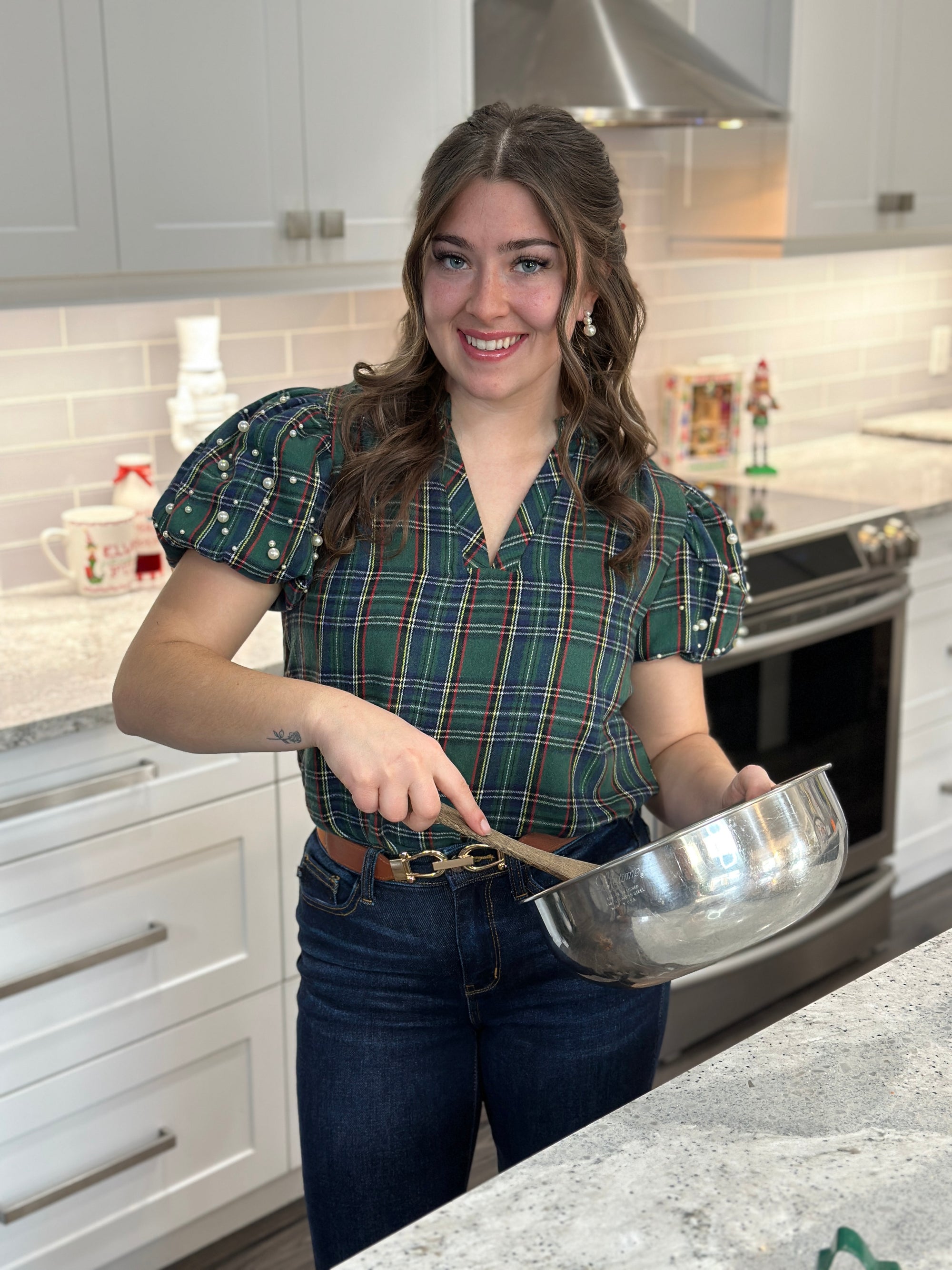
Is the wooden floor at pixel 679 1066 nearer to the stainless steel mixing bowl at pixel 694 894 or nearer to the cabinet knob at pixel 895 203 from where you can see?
the stainless steel mixing bowl at pixel 694 894

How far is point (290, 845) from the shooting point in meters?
2.13

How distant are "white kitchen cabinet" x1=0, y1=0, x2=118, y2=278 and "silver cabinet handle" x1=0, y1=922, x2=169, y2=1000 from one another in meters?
0.93

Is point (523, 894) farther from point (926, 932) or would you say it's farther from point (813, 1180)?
point (926, 932)

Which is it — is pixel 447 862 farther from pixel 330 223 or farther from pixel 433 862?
pixel 330 223

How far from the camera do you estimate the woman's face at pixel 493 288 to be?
4.06 ft

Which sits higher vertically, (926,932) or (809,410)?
(809,410)

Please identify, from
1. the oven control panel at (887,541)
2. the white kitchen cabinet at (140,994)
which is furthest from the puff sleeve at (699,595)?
the oven control panel at (887,541)

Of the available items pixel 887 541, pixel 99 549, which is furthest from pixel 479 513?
pixel 887 541

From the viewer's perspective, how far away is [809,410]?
12.5ft

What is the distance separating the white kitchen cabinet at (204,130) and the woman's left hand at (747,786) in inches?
50.8

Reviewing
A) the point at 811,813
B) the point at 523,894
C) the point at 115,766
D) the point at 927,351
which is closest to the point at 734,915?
the point at 811,813

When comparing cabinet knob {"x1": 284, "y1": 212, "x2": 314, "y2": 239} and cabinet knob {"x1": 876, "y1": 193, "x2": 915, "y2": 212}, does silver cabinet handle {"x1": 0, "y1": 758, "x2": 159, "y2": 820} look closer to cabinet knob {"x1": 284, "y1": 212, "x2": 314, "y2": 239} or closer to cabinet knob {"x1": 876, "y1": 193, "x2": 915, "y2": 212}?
cabinet knob {"x1": 284, "y1": 212, "x2": 314, "y2": 239}

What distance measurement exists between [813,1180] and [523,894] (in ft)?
1.45

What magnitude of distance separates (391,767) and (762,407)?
2.64 m
